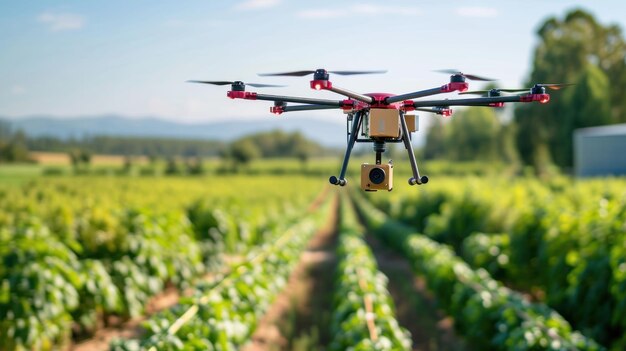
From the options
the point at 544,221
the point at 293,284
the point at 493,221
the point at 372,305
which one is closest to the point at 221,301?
the point at 372,305

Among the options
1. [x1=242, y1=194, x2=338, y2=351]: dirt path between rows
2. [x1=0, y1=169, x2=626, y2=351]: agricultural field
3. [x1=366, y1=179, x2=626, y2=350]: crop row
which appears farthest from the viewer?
[x1=242, y1=194, x2=338, y2=351]: dirt path between rows

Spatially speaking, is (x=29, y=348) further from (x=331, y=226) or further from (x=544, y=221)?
(x=331, y=226)

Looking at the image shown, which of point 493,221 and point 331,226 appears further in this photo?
Answer: point 331,226

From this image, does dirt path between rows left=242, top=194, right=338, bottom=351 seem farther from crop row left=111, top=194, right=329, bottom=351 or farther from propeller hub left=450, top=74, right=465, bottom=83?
propeller hub left=450, top=74, right=465, bottom=83

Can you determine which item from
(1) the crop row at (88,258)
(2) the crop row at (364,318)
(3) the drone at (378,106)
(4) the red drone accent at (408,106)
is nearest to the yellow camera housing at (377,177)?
(3) the drone at (378,106)

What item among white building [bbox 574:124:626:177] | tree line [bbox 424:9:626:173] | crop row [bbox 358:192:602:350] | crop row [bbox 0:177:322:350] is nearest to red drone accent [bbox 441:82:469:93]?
crop row [bbox 358:192:602:350]

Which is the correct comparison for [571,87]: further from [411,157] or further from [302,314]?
[411,157]

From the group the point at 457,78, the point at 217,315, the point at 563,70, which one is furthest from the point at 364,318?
the point at 563,70

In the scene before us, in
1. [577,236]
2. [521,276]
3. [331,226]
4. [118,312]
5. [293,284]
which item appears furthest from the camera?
[331,226]
